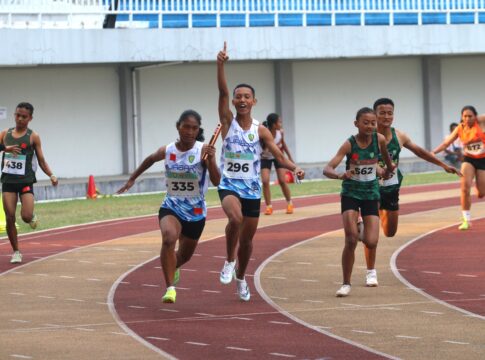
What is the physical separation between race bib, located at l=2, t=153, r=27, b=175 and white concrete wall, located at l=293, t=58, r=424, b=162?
1009 inches

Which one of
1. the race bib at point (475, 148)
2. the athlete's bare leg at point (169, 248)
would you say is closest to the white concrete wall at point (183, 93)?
the race bib at point (475, 148)

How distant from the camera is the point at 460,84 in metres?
45.0

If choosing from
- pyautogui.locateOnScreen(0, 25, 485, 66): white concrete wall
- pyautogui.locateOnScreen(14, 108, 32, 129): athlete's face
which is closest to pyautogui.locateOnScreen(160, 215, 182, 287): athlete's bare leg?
pyautogui.locateOnScreen(14, 108, 32, 129): athlete's face

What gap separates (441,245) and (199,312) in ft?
23.3

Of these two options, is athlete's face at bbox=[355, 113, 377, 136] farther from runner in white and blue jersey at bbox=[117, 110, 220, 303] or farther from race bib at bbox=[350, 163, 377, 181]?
runner in white and blue jersey at bbox=[117, 110, 220, 303]

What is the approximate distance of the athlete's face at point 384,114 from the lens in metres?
14.7

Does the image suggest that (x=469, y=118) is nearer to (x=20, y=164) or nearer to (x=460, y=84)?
(x=20, y=164)

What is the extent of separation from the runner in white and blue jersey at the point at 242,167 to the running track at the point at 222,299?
0.48 m

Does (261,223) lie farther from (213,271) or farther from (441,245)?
(213,271)

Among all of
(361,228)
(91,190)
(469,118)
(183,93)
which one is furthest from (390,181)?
(183,93)

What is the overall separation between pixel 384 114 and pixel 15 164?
5.24m

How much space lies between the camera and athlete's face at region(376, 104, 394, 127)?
14.7 m

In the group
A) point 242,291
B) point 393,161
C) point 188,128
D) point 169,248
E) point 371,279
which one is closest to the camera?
point 169,248

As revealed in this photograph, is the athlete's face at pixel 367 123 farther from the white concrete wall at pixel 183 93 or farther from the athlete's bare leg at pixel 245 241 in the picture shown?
the white concrete wall at pixel 183 93
